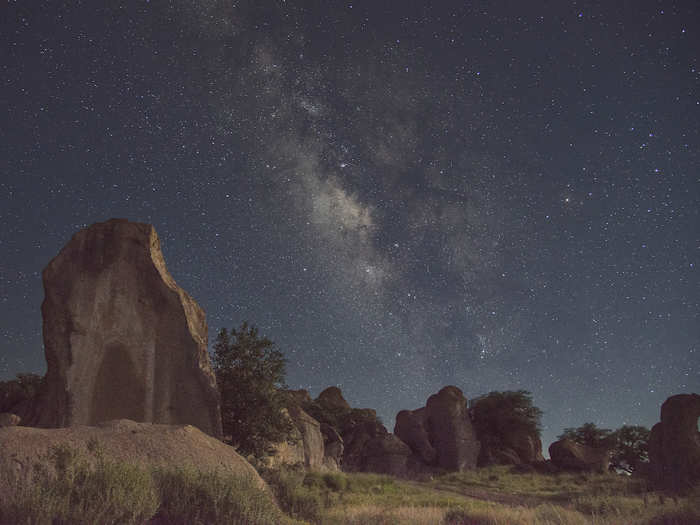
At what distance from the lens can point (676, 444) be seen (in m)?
25.0

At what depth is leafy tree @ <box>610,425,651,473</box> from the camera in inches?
1902

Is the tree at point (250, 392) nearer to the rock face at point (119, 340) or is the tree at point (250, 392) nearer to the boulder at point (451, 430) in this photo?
the rock face at point (119, 340)

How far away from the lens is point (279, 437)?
68.4 ft

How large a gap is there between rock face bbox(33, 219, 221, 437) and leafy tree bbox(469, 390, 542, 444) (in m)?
43.9

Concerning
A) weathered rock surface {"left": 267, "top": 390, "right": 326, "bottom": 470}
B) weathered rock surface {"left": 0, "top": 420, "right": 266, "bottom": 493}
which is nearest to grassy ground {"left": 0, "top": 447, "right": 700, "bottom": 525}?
weathered rock surface {"left": 0, "top": 420, "right": 266, "bottom": 493}

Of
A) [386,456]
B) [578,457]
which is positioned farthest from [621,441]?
[386,456]

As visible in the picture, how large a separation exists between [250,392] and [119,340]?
6572 mm

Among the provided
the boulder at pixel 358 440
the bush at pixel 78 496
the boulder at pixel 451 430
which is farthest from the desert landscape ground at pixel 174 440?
the boulder at pixel 451 430

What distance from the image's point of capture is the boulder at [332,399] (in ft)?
171

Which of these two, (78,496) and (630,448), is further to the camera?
(630,448)

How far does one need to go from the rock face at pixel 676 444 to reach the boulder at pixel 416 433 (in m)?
23.5

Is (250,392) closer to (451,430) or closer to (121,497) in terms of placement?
(121,497)

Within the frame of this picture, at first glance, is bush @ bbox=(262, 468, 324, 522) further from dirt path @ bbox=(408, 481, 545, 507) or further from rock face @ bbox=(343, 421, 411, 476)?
rock face @ bbox=(343, 421, 411, 476)

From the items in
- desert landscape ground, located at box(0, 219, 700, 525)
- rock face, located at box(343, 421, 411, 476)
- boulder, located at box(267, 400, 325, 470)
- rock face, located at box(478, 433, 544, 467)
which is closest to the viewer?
desert landscape ground, located at box(0, 219, 700, 525)
